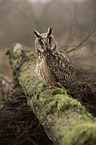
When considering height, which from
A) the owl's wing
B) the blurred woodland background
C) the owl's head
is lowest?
the owl's wing

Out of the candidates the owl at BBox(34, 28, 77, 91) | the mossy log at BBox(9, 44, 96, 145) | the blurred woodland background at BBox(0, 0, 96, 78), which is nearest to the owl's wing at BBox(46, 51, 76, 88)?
the owl at BBox(34, 28, 77, 91)

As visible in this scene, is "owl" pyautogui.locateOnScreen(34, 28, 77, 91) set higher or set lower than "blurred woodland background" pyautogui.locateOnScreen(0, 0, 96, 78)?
lower

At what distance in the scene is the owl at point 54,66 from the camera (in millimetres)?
1972

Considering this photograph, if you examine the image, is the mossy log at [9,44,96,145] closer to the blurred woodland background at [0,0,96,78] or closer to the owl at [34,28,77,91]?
the owl at [34,28,77,91]

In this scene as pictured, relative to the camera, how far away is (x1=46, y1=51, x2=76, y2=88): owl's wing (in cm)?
203

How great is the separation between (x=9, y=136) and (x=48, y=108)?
943mm

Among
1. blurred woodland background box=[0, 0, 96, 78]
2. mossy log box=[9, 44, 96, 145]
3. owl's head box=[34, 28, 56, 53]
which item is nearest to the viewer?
mossy log box=[9, 44, 96, 145]

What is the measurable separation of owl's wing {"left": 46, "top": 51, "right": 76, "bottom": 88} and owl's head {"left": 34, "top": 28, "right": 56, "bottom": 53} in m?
0.12

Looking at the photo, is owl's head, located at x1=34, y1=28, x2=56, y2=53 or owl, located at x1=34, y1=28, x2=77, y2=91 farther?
owl, located at x1=34, y1=28, x2=77, y2=91

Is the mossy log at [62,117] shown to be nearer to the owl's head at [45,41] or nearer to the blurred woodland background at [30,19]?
the owl's head at [45,41]

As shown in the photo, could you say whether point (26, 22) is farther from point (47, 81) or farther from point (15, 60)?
point (47, 81)

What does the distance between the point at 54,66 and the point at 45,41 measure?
42 centimetres

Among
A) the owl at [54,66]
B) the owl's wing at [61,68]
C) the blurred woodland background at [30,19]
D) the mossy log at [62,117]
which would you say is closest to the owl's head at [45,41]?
the owl at [54,66]

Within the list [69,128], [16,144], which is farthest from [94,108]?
[16,144]
